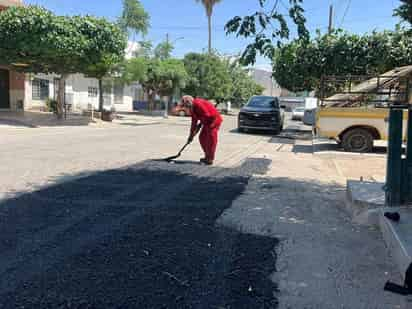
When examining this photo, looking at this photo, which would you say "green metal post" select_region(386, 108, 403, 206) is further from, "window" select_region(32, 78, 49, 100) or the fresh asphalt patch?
"window" select_region(32, 78, 49, 100)

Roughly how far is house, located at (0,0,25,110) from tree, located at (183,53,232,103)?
1646 cm

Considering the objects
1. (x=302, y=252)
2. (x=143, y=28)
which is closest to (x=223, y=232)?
(x=302, y=252)

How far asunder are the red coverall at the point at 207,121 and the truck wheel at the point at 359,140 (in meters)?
5.01

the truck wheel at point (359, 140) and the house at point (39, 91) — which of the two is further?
the house at point (39, 91)

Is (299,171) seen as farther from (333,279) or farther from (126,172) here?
(333,279)

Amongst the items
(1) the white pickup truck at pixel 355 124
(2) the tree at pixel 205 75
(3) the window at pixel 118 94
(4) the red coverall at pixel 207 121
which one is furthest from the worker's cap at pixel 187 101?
(3) the window at pixel 118 94

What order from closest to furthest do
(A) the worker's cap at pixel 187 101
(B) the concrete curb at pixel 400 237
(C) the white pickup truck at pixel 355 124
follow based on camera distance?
(B) the concrete curb at pixel 400 237, (A) the worker's cap at pixel 187 101, (C) the white pickup truck at pixel 355 124

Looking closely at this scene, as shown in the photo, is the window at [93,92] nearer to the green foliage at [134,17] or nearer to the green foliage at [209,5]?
the green foliage at [134,17]

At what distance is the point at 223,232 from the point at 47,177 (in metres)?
3.98

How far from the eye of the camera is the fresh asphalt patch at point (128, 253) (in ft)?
9.90

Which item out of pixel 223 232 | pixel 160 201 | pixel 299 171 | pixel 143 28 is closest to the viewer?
pixel 223 232

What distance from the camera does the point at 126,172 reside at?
7906 millimetres

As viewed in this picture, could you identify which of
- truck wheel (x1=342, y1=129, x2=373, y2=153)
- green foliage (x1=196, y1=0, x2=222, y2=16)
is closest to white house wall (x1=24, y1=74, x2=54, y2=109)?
green foliage (x1=196, y1=0, x2=222, y2=16)

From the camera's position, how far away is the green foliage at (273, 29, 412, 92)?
1828cm
